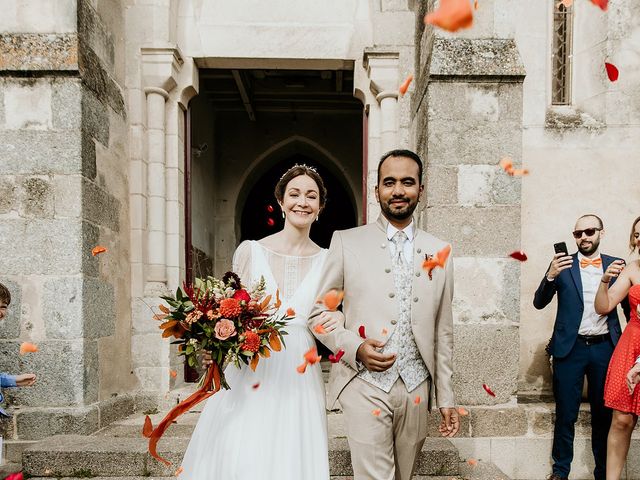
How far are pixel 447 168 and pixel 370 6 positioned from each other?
7.07 feet

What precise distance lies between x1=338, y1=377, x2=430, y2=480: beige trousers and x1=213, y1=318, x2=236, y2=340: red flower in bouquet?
1.93 ft

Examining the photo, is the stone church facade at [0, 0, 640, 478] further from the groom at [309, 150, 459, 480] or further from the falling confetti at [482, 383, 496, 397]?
the groom at [309, 150, 459, 480]

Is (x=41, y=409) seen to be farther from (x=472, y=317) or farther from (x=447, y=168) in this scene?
(x=447, y=168)

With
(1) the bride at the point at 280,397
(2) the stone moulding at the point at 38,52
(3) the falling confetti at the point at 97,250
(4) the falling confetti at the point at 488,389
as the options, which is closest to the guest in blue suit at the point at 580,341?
(4) the falling confetti at the point at 488,389

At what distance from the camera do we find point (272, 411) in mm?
2527

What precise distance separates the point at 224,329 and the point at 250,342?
0.13m

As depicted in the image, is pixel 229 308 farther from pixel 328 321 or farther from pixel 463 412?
pixel 463 412

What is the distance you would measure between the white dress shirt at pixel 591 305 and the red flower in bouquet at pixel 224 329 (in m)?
2.88

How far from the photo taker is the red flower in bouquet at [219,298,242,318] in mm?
2221

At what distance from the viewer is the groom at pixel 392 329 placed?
86.7 inches

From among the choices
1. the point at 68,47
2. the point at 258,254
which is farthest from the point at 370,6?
the point at 258,254

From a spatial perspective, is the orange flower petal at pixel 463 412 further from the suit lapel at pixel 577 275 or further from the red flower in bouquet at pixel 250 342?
the red flower in bouquet at pixel 250 342

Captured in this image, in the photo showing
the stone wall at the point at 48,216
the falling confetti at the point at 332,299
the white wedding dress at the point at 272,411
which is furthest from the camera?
the stone wall at the point at 48,216

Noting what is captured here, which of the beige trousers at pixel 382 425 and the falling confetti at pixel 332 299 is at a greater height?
the falling confetti at pixel 332 299
